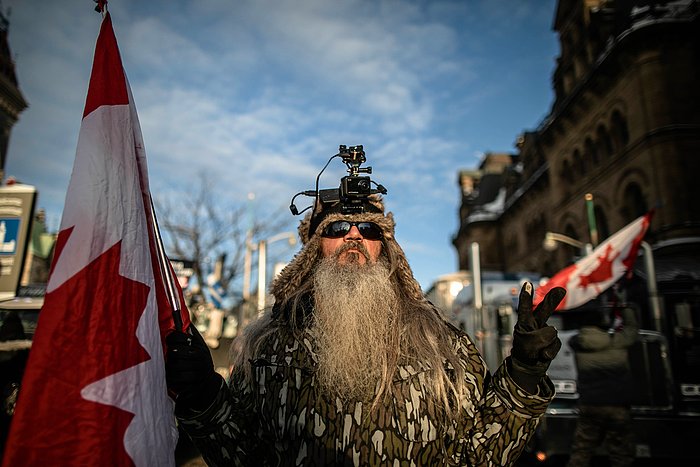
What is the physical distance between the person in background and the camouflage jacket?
4904 millimetres

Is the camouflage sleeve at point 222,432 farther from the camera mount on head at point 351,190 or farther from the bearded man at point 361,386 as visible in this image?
the camera mount on head at point 351,190

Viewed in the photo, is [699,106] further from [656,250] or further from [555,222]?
[555,222]

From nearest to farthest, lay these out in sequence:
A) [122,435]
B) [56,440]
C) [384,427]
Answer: [56,440] → [122,435] → [384,427]

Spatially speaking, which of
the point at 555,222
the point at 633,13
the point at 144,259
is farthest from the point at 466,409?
the point at 555,222

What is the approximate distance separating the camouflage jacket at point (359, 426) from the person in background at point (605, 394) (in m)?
4.90

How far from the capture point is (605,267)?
8.33 m

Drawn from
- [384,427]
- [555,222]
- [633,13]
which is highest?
[633,13]

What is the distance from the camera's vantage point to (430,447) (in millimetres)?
1942

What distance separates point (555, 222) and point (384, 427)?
28.5 m

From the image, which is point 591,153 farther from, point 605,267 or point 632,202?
point 605,267

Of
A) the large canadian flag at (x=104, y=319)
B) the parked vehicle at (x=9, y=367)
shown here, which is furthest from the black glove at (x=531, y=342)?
the parked vehicle at (x=9, y=367)

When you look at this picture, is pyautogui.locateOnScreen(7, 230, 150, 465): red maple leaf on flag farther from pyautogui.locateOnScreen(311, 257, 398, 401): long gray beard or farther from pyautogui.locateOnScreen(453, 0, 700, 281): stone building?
pyautogui.locateOnScreen(453, 0, 700, 281): stone building

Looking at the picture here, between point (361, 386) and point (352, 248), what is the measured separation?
0.74m

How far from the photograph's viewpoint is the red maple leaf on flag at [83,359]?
152cm
